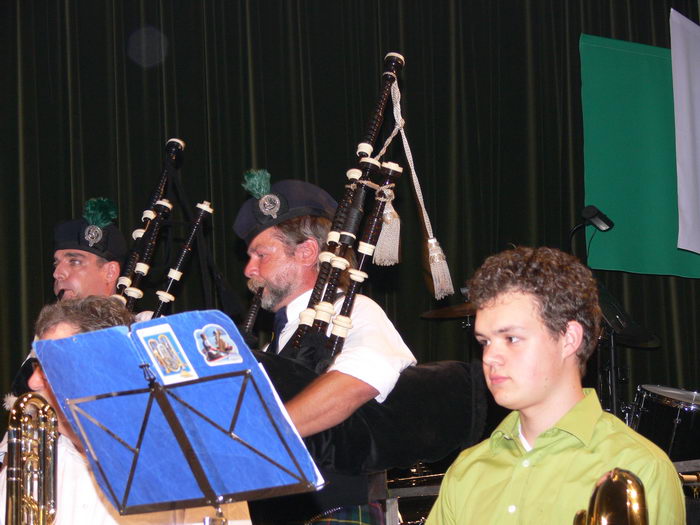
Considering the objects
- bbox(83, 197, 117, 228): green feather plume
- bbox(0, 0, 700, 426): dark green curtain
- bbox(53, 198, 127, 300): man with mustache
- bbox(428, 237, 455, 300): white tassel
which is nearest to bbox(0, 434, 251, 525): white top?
bbox(428, 237, 455, 300): white tassel

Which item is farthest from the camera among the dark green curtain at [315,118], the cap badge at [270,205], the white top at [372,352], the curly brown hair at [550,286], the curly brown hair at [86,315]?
the dark green curtain at [315,118]

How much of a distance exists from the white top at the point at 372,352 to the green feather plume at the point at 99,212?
155cm

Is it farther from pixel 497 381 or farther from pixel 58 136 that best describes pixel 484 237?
pixel 497 381

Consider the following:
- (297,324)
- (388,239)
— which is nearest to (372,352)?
(297,324)

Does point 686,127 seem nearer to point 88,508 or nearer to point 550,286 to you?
point 550,286

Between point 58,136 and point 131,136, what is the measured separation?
39 cm

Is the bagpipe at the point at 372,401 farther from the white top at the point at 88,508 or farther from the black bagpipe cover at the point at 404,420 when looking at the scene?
the white top at the point at 88,508

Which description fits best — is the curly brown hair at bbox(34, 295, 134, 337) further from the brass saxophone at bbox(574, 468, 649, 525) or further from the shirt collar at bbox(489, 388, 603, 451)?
the brass saxophone at bbox(574, 468, 649, 525)

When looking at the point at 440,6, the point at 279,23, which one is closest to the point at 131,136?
the point at 279,23

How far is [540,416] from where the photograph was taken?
6.79 ft

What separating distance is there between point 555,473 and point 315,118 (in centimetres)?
379

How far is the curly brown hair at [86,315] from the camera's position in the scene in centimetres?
242

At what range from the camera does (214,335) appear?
1.69 metres

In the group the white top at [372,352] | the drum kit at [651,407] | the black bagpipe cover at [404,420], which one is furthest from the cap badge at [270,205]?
the drum kit at [651,407]
